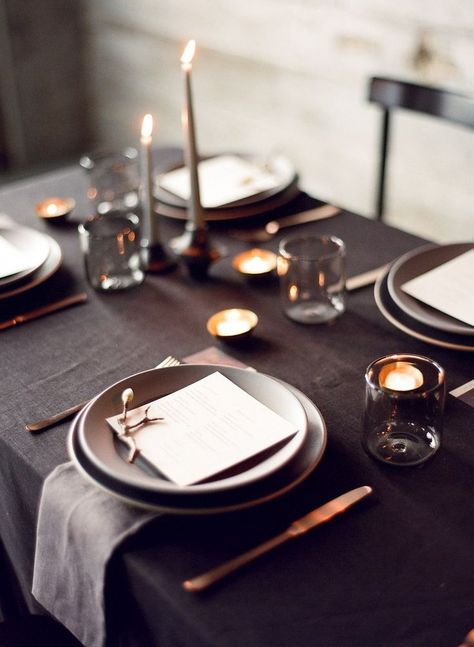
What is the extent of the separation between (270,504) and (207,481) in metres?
0.07

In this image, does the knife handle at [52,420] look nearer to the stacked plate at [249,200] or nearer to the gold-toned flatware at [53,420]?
the gold-toned flatware at [53,420]

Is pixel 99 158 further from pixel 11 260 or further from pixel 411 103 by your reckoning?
pixel 411 103

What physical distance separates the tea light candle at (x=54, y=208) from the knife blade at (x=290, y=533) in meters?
0.90

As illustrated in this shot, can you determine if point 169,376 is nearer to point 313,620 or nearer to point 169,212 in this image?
point 313,620

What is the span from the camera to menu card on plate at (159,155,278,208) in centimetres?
159

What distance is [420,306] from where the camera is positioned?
4.00ft

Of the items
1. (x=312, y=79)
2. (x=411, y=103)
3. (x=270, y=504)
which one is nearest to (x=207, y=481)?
(x=270, y=504)

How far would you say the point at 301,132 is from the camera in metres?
2.78

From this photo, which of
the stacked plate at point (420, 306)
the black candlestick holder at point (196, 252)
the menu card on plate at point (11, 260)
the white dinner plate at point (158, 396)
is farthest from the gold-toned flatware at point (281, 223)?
the white dinner plate at point (158, 396)

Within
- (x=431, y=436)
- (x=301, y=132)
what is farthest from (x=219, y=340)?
(x=301, y=132)

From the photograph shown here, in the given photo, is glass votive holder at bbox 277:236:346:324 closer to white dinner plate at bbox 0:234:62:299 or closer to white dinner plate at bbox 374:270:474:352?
white dinner plate at bbox 374:270:474:352

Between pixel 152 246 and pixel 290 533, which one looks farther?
pixel 152 246

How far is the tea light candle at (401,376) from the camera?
0.99 meters

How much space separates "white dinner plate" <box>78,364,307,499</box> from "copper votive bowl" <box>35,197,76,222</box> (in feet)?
2.02
